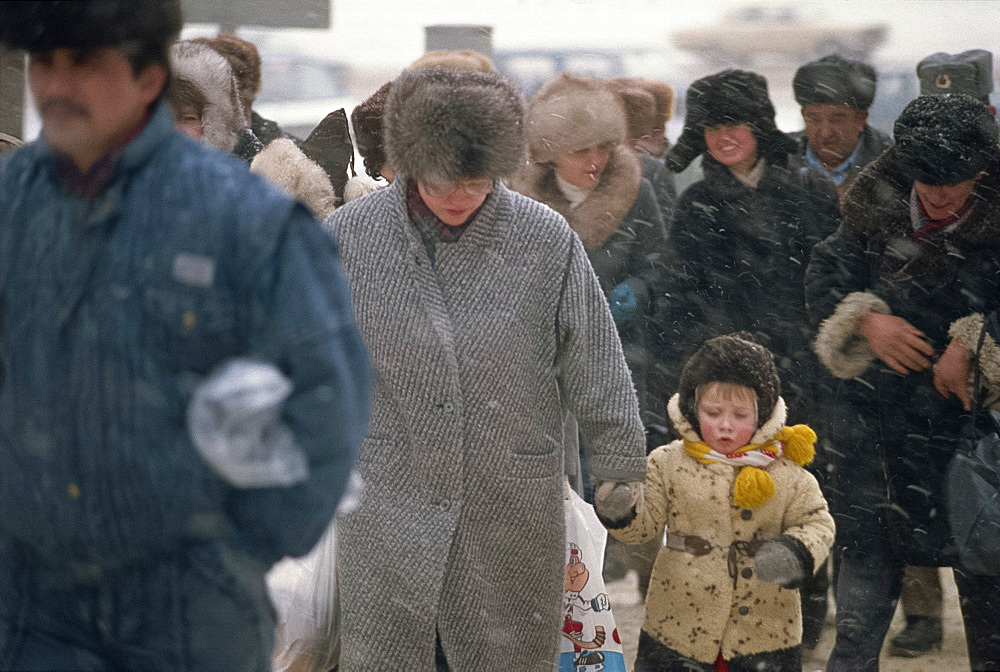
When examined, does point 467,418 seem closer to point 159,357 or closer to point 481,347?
point 481,347

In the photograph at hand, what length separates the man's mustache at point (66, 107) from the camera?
2131 mm

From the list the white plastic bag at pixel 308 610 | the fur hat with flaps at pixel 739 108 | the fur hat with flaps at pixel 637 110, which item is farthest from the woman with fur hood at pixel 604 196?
the white plastic bag at pixel 308 610

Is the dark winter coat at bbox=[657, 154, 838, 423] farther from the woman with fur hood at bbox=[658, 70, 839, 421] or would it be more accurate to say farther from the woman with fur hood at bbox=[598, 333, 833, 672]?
the woman with fur hood at bbox=[598, 333, 833, 672]

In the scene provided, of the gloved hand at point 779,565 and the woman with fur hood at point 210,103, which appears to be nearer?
the gloved hand at point 779,565

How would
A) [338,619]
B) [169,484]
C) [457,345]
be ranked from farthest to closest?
1. [338,619]
2. [457,345]
3. [169,484]

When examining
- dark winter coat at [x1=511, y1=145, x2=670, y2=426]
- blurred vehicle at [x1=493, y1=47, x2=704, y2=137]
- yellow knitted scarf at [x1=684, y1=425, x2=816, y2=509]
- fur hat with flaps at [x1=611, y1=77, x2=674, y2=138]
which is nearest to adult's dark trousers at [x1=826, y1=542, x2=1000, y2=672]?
yellow knitted scarf at [x1=684, y1=425, x2=816, y2=509]

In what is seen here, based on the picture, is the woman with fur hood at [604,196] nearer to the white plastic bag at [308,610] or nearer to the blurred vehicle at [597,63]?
the white plastic bag at [308,610]

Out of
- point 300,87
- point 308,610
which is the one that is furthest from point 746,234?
point 300,87

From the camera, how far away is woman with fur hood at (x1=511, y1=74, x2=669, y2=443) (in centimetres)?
545

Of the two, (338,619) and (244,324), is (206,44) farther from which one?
(244,324)

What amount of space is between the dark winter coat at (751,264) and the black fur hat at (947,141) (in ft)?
3.01

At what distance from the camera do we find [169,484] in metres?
2.09

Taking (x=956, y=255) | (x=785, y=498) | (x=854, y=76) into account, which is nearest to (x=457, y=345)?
(x=785, y=498)

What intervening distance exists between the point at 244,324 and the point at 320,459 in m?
0.24
